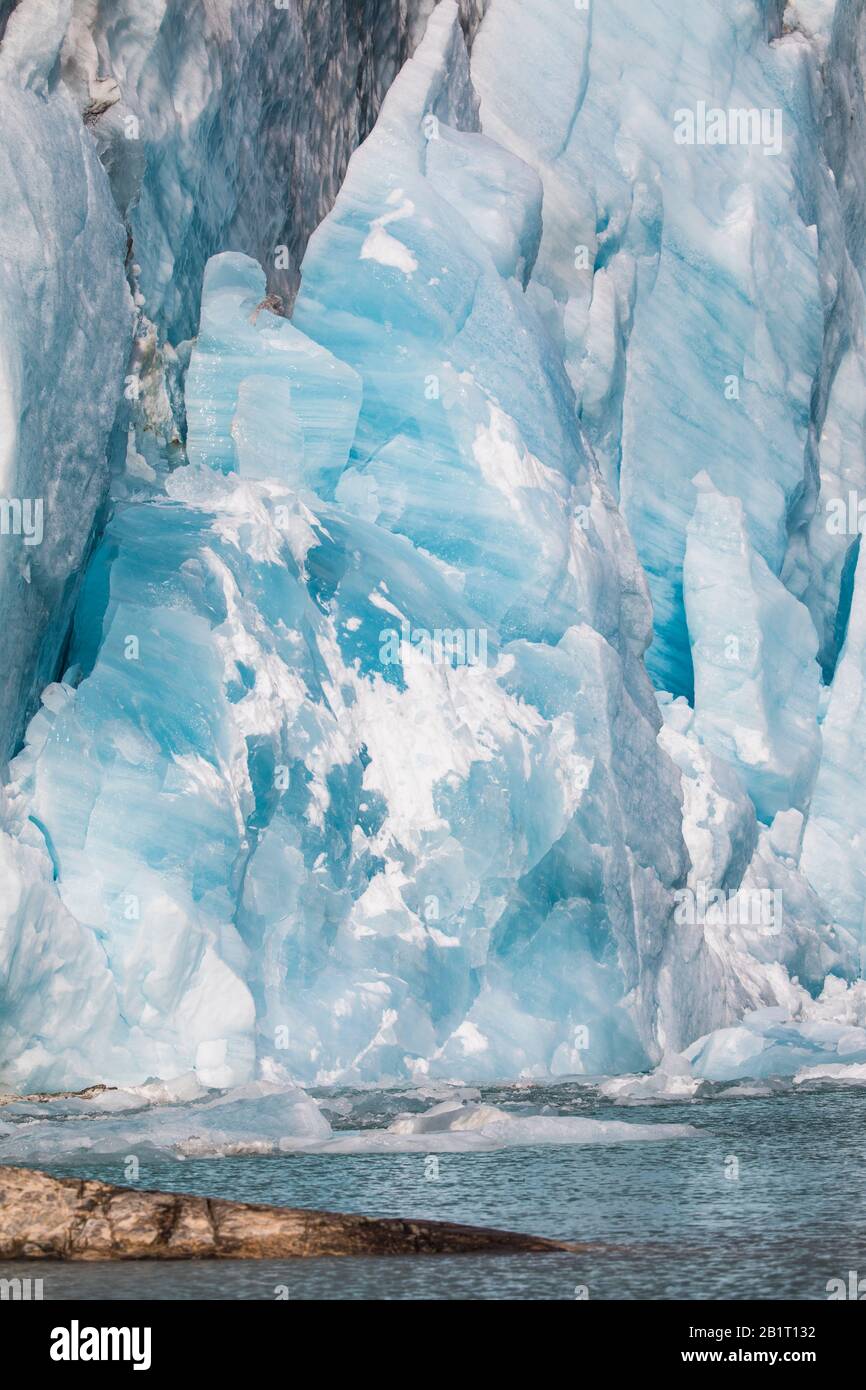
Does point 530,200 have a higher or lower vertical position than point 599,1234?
higher

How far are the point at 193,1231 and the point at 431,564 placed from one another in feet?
29.1

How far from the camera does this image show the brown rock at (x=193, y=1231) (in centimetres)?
521

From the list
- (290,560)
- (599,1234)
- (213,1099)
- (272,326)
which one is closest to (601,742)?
(290,560)

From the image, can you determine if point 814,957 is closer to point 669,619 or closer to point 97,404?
point 669,619

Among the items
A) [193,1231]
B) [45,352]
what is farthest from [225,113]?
[193,1231]

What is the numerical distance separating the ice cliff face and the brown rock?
15.1 feet

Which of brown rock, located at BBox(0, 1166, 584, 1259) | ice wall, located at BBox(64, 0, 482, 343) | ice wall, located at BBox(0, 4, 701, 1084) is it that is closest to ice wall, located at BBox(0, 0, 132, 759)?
ice wall, located at BBox(0, 4, 701, 1084)

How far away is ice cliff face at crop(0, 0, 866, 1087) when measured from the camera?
11156 millimetres

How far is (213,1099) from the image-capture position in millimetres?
9797

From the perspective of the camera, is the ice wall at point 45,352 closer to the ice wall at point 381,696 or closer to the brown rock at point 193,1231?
the ice wall at point 381,696

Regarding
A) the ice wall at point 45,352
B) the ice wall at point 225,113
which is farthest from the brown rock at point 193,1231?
the ice wall at point 225,113

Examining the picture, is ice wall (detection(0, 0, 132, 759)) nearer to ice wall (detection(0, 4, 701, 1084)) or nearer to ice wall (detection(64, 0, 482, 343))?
ice wall (detection(0, 4, 701, 1084))

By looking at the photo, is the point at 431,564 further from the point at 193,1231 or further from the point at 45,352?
the point at 193,1231

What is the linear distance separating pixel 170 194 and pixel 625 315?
17.9 feet
